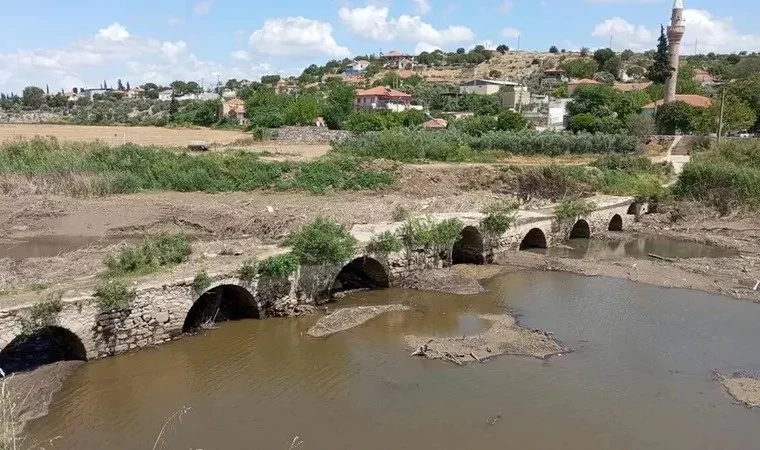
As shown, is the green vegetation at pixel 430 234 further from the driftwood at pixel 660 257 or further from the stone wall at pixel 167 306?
the driftwood at pixel 660 257

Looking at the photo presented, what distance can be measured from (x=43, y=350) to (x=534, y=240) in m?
19.7

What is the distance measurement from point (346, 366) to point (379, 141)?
27.6 meters

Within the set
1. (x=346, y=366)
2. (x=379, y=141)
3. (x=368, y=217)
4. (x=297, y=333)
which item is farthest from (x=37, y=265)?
(x=379, y=141)

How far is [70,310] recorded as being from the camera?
13789 millimetres

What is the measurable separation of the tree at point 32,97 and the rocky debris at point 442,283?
470 ft

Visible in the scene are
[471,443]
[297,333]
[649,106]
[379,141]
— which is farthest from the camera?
[649,106]

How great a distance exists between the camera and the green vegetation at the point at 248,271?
16766 mm

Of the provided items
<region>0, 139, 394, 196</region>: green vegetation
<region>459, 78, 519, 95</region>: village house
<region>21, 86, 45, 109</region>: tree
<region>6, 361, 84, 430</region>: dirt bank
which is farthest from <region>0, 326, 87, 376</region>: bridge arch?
<region>21, 86, 45, 109</region>: tree

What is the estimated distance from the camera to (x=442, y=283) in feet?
69.2

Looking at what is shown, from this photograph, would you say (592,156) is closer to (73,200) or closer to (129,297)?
(73,200)

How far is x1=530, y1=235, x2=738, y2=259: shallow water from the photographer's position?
27.0 m

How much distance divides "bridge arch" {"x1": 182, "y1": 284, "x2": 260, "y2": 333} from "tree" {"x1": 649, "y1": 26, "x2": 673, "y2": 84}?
51166 mm

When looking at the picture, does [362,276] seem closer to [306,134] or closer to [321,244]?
[321,244]

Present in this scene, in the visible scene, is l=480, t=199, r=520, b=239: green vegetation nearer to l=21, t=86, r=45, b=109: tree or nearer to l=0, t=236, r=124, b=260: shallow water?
l=0, t=236, r=124, b=260: shallow water
